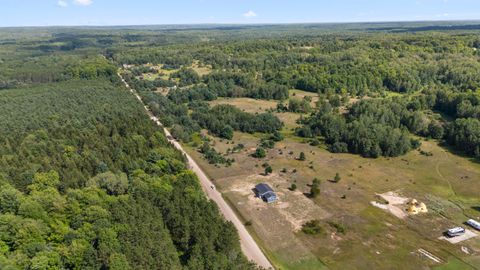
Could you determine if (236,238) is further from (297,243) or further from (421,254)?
(421,254)

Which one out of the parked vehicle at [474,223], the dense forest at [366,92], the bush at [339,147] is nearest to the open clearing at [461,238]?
the parked vehicle at [474,223]

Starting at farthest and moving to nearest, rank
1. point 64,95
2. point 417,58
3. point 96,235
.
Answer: point 417,58, point 64,95, point 96,235

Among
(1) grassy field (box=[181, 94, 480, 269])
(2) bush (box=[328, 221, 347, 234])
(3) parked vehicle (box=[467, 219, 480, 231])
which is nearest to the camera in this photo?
(1) grassy field (box=[181, 94, 480, 269])

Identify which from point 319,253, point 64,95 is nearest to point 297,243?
point 319,253

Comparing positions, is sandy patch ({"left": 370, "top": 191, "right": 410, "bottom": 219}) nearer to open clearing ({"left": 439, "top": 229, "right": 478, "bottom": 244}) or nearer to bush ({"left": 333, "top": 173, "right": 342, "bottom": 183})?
open clearing ({"left": 439, "top": 229, "right": 478, "bottom": 244})

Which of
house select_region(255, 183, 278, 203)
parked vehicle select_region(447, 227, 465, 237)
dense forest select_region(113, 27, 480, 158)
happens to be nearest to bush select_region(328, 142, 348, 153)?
dense forest select_region(113, 27, 480, 158)

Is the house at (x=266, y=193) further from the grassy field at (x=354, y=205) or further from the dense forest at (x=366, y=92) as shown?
the dense forest at (x=366, y=92)

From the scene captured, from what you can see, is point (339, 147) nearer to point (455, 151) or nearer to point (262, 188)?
point (455, 151)

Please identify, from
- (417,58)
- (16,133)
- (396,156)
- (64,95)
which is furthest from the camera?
(417,58)
